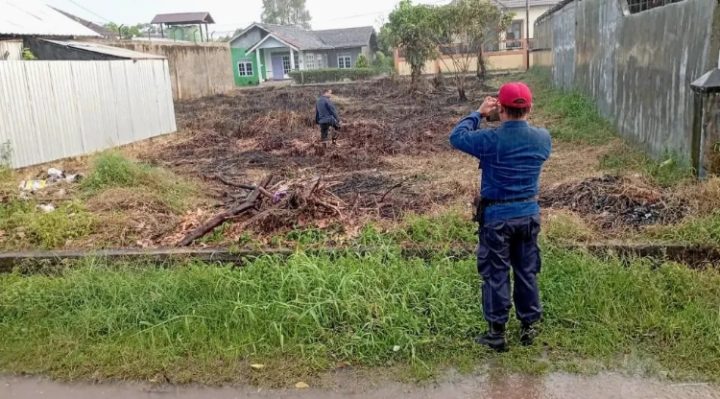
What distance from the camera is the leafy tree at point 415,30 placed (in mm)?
22203

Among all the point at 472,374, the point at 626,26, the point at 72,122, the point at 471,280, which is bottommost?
the point at 472,374

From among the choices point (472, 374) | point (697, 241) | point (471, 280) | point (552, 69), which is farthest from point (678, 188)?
point (552, 69)

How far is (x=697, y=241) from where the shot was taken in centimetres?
452

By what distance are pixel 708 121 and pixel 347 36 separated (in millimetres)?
46186

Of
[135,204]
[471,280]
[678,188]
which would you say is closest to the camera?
[471,280]

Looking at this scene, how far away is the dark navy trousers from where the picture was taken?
3.45 m

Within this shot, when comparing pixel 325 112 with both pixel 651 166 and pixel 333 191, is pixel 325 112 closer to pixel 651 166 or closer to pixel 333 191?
pixel 333 191

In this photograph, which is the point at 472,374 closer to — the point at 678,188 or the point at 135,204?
the point at 678,188

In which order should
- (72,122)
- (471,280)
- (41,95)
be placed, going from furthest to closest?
(72,122), (41,95), (471,280)

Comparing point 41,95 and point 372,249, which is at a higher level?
point 41,95

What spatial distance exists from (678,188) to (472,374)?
3.47 meters

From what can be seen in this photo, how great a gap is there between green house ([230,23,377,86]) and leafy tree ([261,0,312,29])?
32.9 m

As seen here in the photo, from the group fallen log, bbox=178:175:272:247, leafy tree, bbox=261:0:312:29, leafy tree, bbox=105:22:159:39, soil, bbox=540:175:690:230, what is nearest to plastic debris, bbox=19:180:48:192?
fallen log, bbox=178:175:272:247

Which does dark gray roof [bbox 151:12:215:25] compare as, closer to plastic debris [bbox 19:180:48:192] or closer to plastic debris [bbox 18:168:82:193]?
plastic debris [bbox 18:168:82:193]
